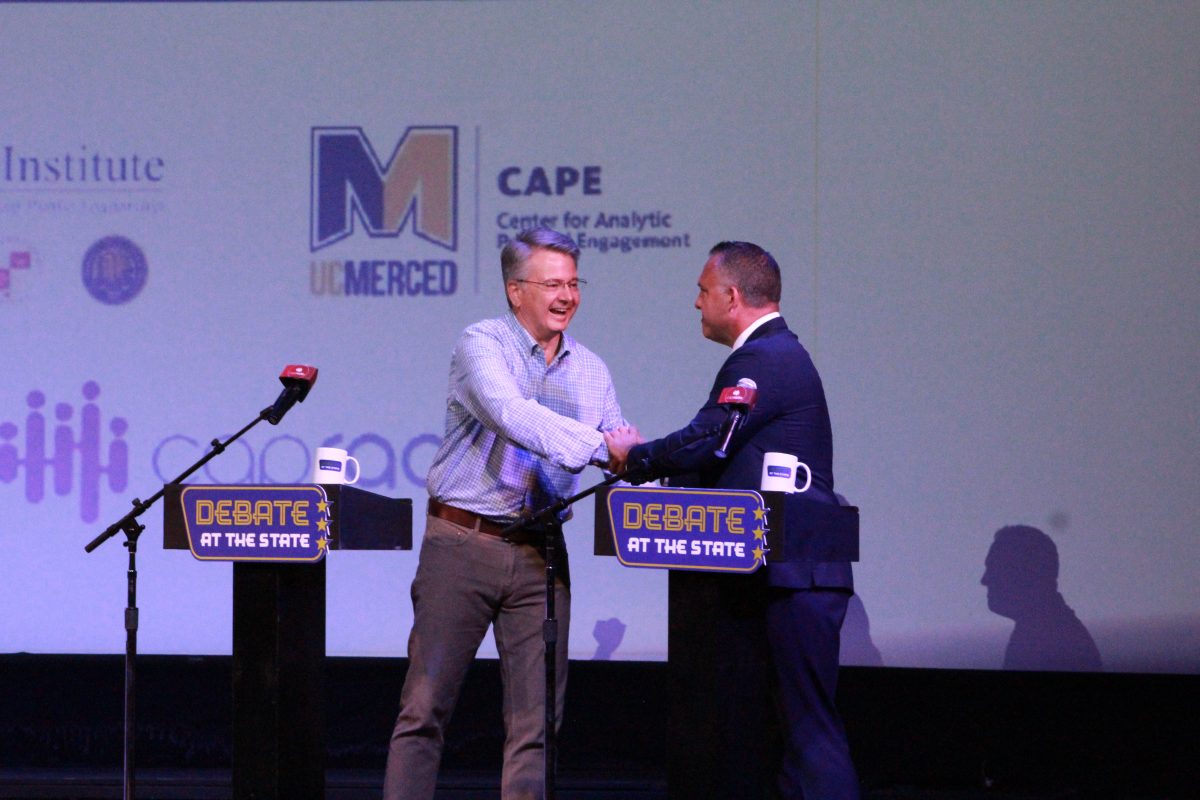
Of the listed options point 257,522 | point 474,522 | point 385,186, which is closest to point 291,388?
point 257,522

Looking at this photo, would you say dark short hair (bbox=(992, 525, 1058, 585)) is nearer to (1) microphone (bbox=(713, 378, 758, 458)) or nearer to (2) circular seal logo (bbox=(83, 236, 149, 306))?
(1) microphone (bbox=(713, 378, 758, 458))

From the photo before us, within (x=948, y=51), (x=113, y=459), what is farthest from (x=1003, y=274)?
(x=113, y=459)

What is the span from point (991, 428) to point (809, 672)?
2.05m

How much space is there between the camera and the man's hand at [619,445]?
3082 millimetres

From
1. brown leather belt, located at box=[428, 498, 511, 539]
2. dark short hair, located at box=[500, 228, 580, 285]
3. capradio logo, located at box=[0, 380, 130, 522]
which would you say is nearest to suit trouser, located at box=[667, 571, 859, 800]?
brown leather belt, located at box=[428, 498, 511, 539]

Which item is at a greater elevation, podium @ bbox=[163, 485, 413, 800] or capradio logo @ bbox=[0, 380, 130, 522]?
capradio logo @ bbox=[0, 380, 130, 522]

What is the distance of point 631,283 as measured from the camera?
192 inches

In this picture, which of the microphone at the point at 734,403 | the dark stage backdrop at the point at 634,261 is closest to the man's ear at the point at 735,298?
the microphone at the point at 734,403

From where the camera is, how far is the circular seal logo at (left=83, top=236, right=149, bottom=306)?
501 centimetres

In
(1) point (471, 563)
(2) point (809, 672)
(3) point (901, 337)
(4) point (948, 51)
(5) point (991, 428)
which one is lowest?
(2) point (809, 672)

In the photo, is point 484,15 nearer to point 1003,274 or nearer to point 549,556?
point 1003,274

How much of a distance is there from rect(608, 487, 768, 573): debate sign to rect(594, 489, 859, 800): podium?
0.02 metres

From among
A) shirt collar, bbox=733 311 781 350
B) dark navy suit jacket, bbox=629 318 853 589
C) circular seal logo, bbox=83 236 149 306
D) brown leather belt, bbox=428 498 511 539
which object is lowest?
brown leather belt, bbox=428 498 511 539

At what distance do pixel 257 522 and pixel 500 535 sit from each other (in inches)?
22.3
